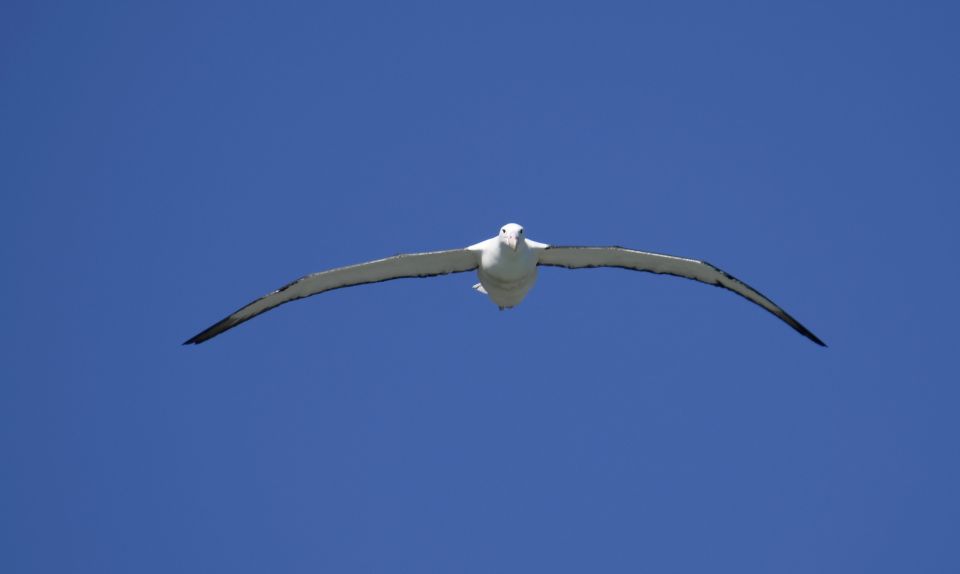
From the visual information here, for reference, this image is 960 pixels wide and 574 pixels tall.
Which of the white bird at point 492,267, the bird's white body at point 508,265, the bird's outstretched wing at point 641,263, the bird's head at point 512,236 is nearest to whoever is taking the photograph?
the bird's head at point 512,236

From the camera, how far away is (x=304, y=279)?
73.9 feet

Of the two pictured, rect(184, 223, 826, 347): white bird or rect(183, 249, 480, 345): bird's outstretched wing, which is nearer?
rect(184, 223, 826, 347): white bird

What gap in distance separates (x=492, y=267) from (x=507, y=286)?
0.47 meters

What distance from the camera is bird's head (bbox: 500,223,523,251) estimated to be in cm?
2172

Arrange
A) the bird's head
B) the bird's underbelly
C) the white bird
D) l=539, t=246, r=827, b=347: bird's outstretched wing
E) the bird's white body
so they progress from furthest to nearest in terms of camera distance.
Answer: l=539, t=246, r=827, b=347: bird's outstretched wing < the bird's underbelly < the white bird < the bird's white body < the bird's head

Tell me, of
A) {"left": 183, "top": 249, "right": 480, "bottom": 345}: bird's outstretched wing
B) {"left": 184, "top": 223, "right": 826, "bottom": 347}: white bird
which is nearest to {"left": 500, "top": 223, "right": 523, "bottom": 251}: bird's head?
{"left": 184, "top": 223, "right": 826, "bottom": 347}: white bird

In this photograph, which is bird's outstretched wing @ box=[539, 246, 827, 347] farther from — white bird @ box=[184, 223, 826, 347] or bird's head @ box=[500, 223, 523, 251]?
bird's head @ box=[500, 223, 523, 251]

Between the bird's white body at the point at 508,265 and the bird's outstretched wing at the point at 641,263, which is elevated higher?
the bird's outstretched wing at the point at 641,263

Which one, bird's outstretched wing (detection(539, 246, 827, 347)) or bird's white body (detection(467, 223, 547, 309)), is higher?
bird's outstretched wing (detection(539, 246, 827, 347))

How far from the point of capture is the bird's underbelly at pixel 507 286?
22469mm

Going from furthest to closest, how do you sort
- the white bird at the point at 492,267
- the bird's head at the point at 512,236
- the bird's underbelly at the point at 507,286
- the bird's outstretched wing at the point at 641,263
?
the bird's outstretched wing at the point at 641,263 < the bird's underbelly at the point at 507,286 < the white bird at the point at 492,267 < the bird's head at the point at 512,236

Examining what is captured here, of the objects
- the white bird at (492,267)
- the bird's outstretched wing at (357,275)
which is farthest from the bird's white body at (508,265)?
the bird's outstretched wing at (357,275)

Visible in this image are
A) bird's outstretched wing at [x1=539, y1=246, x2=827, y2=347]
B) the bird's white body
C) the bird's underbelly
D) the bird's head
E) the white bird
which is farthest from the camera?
bird's outstretched wing at [x1=539, y1=246, x2=827, y2=347]

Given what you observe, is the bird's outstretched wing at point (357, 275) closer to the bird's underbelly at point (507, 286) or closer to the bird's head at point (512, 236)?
the bird's underbelly at point (507, 286)
